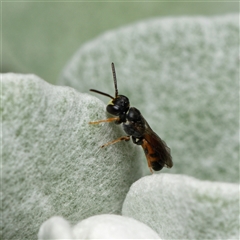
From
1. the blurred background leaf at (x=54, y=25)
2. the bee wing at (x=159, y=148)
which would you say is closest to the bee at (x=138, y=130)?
the bee wing at (x=159, y=148)

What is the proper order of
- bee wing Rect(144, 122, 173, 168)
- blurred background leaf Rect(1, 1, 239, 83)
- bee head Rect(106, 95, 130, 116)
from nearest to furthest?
bee head Rect(106, 95, 130, 116)
bee wing Rect(144, 122, 173, 168)
blurred background leaf Rect(1, 1, 239, 83)

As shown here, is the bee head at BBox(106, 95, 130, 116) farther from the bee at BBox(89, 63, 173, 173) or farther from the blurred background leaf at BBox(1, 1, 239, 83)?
the blurred background leaf at BBox(1, 1, 239, 83)

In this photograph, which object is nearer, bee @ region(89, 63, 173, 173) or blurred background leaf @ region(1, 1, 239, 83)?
bee @ region(89, 63, 173, 173)

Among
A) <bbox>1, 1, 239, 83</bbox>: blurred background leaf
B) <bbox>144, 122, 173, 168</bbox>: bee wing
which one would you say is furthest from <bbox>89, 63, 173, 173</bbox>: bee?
<bbox>1, 1, 239, 83</bbox>: blurred background leaf

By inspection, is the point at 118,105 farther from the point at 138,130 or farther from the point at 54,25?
the point at 54,25

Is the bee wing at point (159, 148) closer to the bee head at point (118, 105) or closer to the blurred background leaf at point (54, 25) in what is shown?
the bee head at point (118, 105)

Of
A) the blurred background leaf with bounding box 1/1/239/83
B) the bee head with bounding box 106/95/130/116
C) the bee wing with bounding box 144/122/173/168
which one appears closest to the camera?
the bee head with bounding box 106/95/130/116

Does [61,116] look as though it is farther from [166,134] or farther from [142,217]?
[166,134]

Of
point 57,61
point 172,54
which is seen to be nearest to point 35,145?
point 172,54
